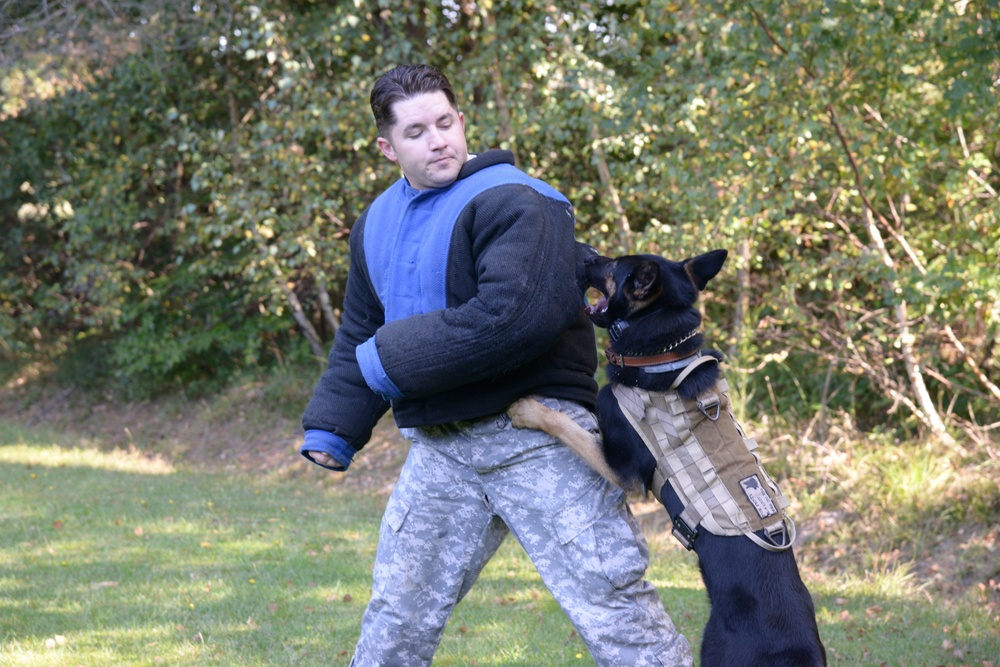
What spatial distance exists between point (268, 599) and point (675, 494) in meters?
3.22

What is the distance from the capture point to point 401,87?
3041mm

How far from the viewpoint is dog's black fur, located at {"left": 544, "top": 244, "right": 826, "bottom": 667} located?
2855 mm

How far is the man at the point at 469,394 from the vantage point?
2.79m

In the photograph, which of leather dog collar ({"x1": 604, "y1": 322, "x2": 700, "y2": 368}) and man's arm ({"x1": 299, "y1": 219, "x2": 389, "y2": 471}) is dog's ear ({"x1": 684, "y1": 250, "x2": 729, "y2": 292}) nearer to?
leather dog collar ({"x1": 604, "y1": 322, "x2": 700, "y2": 368})

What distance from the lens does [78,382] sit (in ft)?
51.7

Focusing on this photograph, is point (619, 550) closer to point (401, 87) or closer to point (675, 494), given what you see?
point (675, 494)

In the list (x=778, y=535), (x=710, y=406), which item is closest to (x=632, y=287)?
(x=710, y=406)

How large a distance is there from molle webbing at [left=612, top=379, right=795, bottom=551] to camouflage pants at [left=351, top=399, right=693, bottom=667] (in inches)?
7.1

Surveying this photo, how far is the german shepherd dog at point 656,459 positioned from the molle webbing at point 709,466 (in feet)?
0.05

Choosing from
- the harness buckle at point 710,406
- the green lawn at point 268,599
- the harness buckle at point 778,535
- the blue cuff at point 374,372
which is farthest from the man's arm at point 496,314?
the green lawn at point 268,599

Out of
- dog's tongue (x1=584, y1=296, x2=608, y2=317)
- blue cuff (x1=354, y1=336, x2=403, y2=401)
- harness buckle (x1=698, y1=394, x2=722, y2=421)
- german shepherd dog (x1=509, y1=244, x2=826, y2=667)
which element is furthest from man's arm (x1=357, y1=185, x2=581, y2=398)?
harness buckle (x1=698, y1=394, x2=722, y2=421)

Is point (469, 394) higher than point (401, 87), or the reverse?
point (401, 87)

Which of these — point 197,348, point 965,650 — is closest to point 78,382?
point 197,348

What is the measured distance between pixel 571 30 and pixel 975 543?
5372 mm
